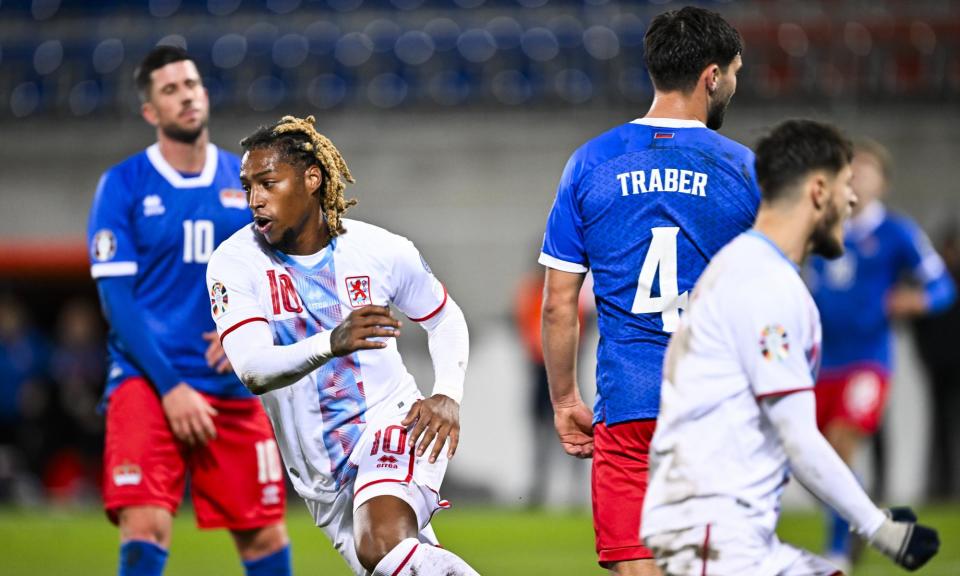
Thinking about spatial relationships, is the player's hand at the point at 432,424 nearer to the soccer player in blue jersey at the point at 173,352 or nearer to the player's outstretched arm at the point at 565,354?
the player's outstretched arm at the point at 565,354

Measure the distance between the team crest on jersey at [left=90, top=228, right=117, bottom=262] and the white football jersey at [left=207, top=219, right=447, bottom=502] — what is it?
3.93 feet

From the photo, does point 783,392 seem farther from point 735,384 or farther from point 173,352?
point 173,352

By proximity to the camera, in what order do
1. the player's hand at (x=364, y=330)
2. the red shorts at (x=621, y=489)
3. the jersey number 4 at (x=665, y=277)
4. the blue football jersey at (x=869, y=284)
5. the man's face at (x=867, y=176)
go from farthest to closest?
Result: the blue football jersey at (x=869, y=284) < the man's face at (x=867, y=176) < the jersey number 4 at (x=665, y=277) < the red shorts at (x=621, y=489) < the player's hand at (x=364, y=330)

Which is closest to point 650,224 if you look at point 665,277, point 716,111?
point 665,277

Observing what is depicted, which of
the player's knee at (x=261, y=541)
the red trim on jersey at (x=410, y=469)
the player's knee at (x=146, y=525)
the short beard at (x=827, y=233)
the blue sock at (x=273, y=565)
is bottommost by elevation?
the blue sock at (x=273, y=565)

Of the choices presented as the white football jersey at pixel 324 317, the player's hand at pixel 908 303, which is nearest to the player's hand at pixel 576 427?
the white football jersey at pixel 324 317

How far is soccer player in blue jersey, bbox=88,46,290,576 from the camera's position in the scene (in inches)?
225

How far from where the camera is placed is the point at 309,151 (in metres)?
4.73

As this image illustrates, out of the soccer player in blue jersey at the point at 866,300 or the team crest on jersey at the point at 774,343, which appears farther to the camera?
the soccer player in blue jersey at the point at 866,300

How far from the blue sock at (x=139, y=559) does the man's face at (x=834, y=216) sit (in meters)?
3.18

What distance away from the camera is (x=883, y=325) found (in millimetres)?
9125

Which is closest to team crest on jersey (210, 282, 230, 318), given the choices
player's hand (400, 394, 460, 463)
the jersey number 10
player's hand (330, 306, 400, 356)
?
player's hand (330, 306, 400, 356)

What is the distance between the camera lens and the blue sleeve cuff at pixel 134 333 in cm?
569

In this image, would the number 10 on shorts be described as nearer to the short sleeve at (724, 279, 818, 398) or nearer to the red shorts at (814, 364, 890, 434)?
the short sleeve at (724, 279, 818, 398)
